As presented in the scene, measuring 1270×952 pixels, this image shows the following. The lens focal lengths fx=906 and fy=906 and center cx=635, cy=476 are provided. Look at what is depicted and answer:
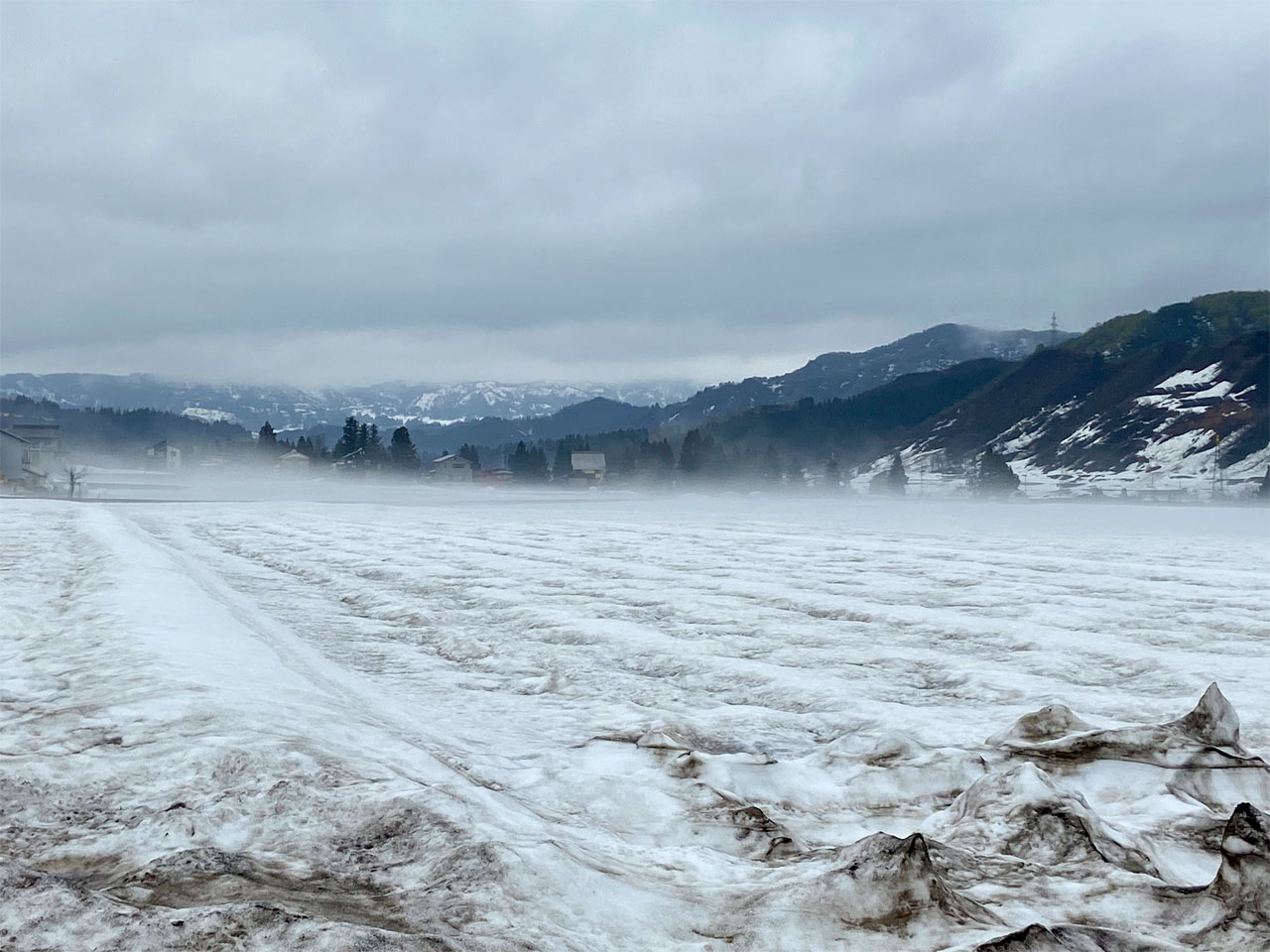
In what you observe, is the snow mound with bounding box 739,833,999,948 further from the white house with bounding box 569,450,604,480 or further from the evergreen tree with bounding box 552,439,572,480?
the white house with bounding box 569,450,604,480

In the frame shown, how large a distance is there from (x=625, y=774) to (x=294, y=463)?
152167 millimetres

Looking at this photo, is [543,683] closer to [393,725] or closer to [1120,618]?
[393,725]

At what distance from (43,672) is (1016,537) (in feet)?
79.1

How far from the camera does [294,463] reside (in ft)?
482

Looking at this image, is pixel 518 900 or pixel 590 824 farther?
pixel 590 824

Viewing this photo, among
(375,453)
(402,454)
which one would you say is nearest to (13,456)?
(375,453)

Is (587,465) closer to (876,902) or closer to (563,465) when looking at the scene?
(563,465)

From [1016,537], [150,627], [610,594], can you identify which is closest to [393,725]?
[150,627]

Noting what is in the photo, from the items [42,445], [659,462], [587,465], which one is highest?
[42,445]

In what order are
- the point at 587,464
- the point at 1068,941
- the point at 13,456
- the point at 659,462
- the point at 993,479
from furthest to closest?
the point at 587,464 < the point at 659,462 < the point at 993,479 < the point at 13,456 < the point at 1068,941

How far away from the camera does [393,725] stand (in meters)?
5.92

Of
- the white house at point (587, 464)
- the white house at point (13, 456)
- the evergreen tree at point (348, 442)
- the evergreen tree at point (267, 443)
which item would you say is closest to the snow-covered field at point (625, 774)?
the white house at point (13, 456)

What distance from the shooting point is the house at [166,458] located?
149375mm

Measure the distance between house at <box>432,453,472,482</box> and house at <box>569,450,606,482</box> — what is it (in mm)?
15927
